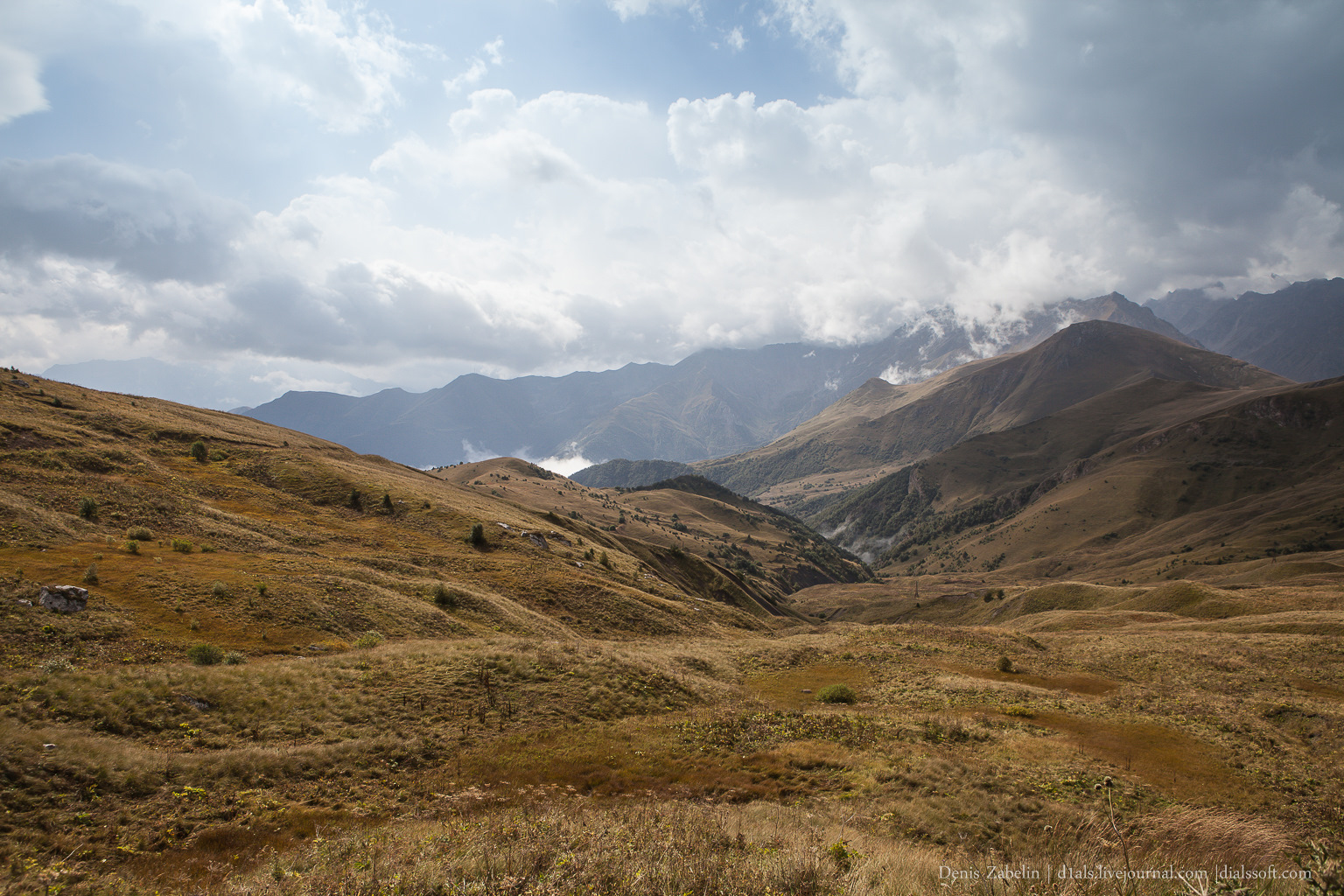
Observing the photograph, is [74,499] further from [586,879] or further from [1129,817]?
[1129,817]

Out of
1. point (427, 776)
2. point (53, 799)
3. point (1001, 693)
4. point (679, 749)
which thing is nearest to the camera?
point (53, 799)

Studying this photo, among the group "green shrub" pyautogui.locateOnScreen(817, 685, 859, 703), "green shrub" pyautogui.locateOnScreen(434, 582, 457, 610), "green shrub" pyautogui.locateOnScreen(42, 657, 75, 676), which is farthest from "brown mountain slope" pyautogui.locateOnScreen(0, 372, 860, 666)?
"green shrub" pyautogui.locateOnScreen(817, 685, 859, 703)

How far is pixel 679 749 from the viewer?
19.9 meters

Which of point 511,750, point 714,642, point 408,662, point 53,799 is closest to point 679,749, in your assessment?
point 511,750

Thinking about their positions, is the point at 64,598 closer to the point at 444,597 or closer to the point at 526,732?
the point at 444,597

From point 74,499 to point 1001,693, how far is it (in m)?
58.3

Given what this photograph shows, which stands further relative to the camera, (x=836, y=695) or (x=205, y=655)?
(x=836, y=695)

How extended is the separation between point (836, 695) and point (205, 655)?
29.4m

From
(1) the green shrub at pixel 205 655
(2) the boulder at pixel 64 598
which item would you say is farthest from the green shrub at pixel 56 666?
(2) the boulder at pixel 64 598

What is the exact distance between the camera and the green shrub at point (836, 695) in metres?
29.5

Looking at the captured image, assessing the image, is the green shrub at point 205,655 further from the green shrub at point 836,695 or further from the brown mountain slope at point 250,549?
the green shrub at point 836,695

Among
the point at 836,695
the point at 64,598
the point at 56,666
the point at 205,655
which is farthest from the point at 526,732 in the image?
the point at 64,598

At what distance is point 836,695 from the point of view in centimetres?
2953

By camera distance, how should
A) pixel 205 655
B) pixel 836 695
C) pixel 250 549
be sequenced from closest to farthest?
pixel 205 655 → pixel 836 695 → pixel 250 549
